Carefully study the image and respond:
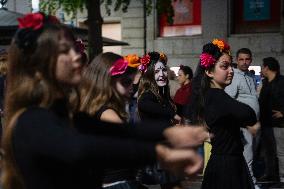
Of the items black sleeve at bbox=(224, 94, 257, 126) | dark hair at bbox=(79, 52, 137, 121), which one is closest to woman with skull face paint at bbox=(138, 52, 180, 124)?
black sleeve at bbox=(224, 94, 257, 126)

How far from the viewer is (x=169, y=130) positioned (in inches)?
87.0

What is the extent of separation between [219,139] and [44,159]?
3.59 meters

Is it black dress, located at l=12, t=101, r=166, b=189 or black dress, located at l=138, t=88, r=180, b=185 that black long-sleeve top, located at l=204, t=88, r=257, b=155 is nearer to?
black dress, located at l=138, t=88, r=180, b=185

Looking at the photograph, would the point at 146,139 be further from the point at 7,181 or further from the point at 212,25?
the point at 212,25

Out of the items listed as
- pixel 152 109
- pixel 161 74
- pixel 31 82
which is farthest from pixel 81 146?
pixel 161 74

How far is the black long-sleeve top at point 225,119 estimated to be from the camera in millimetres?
5320

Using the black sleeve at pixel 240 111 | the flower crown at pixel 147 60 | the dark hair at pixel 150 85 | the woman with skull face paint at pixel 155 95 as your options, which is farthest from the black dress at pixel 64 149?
the flower crown at pixel 147 60

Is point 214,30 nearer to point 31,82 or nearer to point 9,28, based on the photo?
point 9,28

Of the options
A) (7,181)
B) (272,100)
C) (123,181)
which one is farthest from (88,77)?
(272,100)

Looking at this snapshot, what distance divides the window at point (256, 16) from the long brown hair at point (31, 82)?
A: 587 inches

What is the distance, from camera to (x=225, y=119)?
5457 mm

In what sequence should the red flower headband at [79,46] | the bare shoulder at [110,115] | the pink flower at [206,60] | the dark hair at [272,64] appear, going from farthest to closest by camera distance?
the dark hair at [272,64] < the pink flower at [206,60] < the bare shoulder at [110,115] < the red flower headband at [79,46]

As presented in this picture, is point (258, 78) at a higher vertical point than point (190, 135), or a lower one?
lower

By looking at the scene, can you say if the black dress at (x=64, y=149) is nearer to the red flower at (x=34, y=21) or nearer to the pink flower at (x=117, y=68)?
the red flower at (x=34, y=21)
